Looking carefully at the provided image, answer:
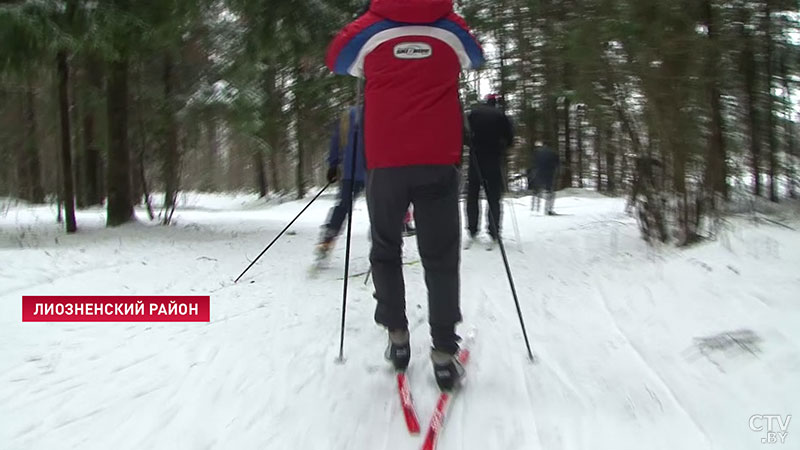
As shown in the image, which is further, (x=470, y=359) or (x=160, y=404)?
(x=470, y=359)

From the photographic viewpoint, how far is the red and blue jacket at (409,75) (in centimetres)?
271

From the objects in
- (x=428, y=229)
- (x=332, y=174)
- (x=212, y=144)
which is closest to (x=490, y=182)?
(x=332, y=174)

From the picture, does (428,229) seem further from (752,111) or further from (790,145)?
(790,145)

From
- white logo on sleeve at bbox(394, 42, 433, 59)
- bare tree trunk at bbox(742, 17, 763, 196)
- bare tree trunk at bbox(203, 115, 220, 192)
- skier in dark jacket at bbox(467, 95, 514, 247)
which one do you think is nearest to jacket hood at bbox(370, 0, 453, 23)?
white logo on sleeve at bbox(394, 42, 433, 59)

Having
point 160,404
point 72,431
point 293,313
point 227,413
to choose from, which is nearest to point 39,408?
point 72,431

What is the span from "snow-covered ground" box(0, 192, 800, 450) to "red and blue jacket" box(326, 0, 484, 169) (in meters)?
1.21

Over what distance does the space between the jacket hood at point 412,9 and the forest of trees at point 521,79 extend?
3024 millimetres

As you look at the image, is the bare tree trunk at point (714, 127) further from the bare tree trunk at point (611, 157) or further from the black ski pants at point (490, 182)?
the black ski pants at point (490, 182)

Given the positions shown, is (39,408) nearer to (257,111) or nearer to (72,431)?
(72,431)

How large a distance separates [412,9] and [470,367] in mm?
1900

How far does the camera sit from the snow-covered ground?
232 centimetres

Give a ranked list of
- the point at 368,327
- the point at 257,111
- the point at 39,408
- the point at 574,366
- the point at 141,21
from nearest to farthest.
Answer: the point at 39,408
the point at 574,366
the point at 368,327
the point at 141,21
the point at 257,111

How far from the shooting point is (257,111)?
355 inches

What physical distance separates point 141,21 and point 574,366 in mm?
6672
